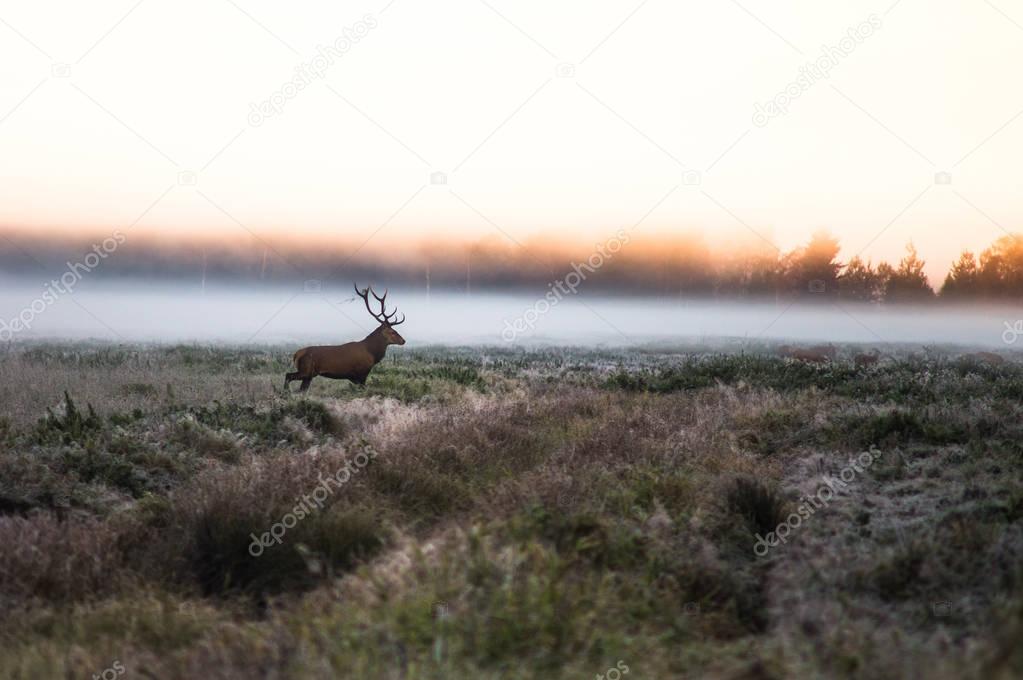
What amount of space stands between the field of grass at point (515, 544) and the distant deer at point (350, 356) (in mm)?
3766

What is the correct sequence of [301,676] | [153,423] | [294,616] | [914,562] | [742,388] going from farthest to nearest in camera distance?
[742,388] < [153,423] < [914,562] < [294,616] < [301,676]

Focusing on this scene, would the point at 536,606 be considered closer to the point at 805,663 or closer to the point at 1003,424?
the point at 805,663

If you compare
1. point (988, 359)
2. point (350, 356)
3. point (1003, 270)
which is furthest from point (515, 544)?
point (1003, 270)

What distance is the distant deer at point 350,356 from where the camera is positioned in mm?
14797

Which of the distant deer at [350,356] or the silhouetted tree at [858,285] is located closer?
the distant deer at [350,356]

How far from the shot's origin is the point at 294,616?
3996 mm

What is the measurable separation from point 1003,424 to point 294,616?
831 cm

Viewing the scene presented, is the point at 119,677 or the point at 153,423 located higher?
the point at 153,423

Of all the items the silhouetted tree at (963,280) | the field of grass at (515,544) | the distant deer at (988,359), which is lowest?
the field of grass at (515,544)

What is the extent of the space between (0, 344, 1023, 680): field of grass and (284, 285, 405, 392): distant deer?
377 cm

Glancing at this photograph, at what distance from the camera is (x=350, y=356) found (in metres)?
15.2

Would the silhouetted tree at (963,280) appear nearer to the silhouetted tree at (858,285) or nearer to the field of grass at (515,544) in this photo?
the silhouetted tree at (858,285)

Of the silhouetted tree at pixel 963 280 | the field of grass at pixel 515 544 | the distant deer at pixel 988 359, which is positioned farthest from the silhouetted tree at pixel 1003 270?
the field of grass at pixel 515 544

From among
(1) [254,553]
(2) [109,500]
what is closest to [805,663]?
(1) [254,553]
